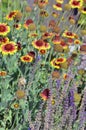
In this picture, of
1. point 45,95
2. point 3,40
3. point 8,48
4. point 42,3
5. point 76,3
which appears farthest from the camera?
point 76,3

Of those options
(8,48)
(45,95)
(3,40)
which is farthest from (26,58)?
(45,95)

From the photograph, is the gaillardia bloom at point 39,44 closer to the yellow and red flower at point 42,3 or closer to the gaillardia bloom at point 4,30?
the gaillardia bloom at point 4,30

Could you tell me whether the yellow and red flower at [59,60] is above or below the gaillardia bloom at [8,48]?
below

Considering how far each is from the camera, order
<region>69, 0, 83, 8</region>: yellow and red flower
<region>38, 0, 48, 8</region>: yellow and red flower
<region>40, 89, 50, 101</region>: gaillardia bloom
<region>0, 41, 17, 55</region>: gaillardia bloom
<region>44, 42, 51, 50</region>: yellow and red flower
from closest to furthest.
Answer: <region>40, 89, 50, 101</region>: gaillardia bloom → <region>0, 41, 17, 55</region>: gaillardia bloom → <region>44, 42, 51, 50</region>: yellow and red flower → <region>38, 0, 48, 8</region>: yellow and red flower → <region>69, 0, 83, 8</region>: yellow and red flower

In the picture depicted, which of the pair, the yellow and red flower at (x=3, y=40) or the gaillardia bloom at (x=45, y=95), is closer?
the gaillardia bloom at (x=45, y=95)

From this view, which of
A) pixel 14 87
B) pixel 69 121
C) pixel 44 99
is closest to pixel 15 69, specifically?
pixel 14 87

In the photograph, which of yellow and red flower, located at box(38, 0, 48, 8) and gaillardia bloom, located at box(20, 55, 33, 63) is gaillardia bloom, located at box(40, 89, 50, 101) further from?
yellow and red flower, located at box(38, 0, 48, 8)

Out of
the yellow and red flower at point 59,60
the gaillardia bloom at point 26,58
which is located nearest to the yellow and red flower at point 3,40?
the gaillardia bloom at point 26,58

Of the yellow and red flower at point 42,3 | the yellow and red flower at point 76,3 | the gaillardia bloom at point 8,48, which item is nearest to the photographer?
the gaillardia bloom at point 8,48

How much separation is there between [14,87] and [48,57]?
49 cm

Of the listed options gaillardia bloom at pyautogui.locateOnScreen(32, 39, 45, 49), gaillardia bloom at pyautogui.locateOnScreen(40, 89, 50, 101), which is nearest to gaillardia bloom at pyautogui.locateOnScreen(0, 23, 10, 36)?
gaillardia bloom at pyautogui.locateOnScreen(32, 39, 45, 49)

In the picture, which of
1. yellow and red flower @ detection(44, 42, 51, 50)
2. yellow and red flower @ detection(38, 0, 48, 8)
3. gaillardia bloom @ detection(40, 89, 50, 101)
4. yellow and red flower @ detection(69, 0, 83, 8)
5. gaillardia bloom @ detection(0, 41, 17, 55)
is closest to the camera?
gaillardia bloom @ detection(40, 89, 50, 101)

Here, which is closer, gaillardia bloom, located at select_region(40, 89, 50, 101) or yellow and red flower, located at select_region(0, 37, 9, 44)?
gaillardia bloom, located at select_region(40, 89, 50, 101)

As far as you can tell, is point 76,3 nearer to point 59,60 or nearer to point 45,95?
point 59,60
